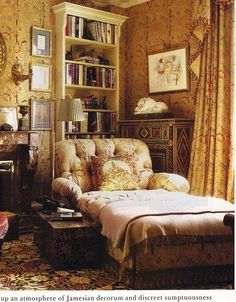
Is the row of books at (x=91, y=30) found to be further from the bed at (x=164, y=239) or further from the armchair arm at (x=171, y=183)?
the bed at (x=164, y=239)

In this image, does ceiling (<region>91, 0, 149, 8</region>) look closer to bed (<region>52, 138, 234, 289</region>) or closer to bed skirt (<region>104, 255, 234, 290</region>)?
bed (<region>52, 138, 234, 289</region>)

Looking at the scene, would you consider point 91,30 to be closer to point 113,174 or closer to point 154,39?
point 154,39

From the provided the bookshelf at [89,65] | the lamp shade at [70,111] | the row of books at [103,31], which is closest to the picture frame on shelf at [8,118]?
the lamp shade at [70,111]

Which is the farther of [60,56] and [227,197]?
[60,56]

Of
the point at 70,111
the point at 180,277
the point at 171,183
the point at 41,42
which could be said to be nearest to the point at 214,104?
the point at 171,183

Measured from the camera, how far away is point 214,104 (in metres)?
4.32

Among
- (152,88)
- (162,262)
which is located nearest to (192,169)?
(152,88)

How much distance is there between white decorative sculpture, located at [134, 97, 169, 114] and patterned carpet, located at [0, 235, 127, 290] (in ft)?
6.54

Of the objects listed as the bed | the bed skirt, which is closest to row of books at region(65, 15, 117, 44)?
the bed

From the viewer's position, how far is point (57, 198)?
372cm

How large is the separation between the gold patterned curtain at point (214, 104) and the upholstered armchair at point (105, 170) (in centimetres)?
52

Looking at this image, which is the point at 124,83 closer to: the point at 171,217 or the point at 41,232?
the point at 41,232

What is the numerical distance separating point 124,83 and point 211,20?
57.0 inches

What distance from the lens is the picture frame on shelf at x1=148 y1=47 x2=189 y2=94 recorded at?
4.70 m
